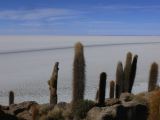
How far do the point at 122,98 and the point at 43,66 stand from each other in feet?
96.0

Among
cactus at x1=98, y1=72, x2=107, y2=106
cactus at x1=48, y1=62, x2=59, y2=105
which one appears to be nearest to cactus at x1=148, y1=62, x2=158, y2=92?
cactus at x1=98, y1=72, x2=107, y2=106

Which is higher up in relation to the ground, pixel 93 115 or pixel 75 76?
pixel 75 76

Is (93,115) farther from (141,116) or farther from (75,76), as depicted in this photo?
(75,76)

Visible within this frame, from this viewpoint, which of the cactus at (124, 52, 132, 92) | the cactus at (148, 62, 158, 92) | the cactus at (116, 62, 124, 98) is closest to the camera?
the cactus at (148, 62, 158, 92)

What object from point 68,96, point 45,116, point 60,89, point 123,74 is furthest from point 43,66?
point 45,116

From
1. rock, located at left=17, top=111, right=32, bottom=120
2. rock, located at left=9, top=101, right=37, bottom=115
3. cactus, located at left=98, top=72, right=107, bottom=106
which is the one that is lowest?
rock, located at left=17, top=111, right=32, bottom=120

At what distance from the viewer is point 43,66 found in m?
49.9

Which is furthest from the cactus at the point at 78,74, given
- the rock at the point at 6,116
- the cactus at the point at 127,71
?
the cactus at the point at 127,71

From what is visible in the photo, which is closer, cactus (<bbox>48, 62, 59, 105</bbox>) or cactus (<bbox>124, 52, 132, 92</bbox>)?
cactus (<bbox>48, 62, 59, 105</bbox>)

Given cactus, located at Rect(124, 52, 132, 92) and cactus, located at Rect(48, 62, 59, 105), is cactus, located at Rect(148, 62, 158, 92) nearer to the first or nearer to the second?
cactus, located at Rect(124, 52, 132, 92)

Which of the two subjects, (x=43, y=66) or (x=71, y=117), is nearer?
(x=71, y=117)

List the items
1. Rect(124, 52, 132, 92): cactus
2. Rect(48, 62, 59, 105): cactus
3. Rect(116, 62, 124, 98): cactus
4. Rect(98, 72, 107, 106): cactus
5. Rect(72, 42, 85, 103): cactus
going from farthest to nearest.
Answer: Rect(124, 52, 132, 92): cactus
Rect(116, 62, 124, 98): cactus
Rect(48, 62, 59, 105): cactus
Rect(72, 42, 85, 103): cactus
Rect(98, 72, 107, 106): cactus

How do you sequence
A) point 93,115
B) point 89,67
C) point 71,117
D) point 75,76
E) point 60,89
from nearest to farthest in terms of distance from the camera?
point 93,115, point 71,117, point 75,76, point 60,89, point 89,67

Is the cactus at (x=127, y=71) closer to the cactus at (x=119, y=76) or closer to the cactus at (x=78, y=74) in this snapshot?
the cactus at (x=119, y=76)
